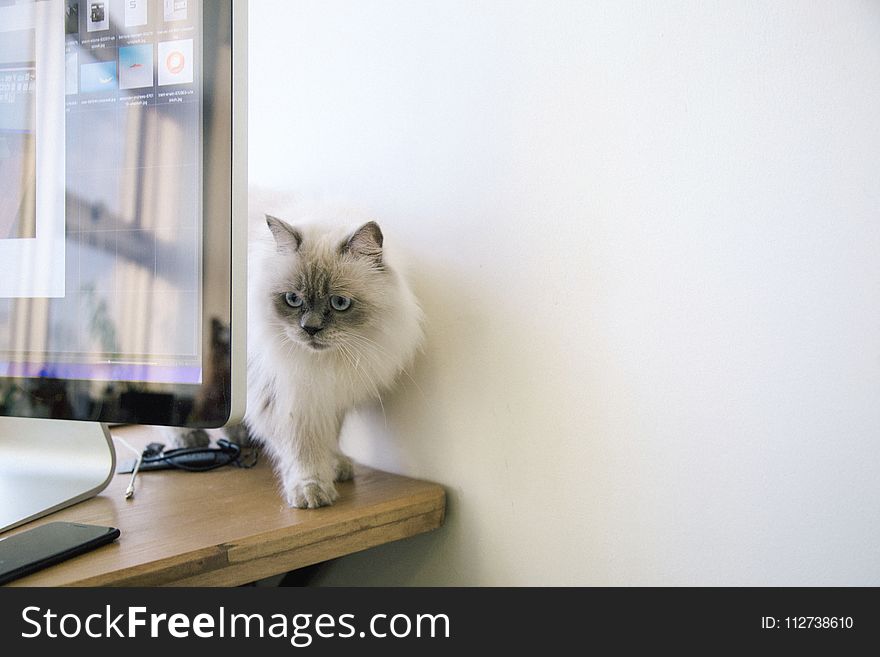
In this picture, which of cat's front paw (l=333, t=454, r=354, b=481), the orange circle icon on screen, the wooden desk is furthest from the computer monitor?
cat's front paw (l=333, t=454, r=354, b=481)

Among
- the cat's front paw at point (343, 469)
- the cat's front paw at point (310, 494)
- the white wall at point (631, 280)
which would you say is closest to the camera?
the white wall at point (631, 280)

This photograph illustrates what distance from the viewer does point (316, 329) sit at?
0.93m

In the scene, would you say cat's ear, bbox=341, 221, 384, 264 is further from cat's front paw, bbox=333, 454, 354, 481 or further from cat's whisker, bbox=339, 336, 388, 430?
cat's front paw, bbox=333, 454, 354, 481

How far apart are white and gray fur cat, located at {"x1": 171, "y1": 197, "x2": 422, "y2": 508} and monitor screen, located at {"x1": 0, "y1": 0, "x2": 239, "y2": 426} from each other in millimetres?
186

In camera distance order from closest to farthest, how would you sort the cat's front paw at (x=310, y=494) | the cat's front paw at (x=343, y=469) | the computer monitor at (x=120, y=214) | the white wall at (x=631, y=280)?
the white wall at (x=631, y=280)
the computer monitor at (x=120, y=214)
the cat's front paw at (x=310, y=494)
the cat's front paw at (x=343, y=469)

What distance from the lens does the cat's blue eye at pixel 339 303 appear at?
96cm

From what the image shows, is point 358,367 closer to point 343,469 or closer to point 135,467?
point 343,469

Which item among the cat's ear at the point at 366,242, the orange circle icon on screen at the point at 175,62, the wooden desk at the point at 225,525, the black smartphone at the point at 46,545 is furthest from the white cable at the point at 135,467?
the orange circle icon on screen at the point at 175,62

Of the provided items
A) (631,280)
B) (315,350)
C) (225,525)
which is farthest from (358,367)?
(631,280)

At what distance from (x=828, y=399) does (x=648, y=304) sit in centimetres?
20

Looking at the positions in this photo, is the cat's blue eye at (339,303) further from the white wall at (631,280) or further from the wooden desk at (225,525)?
the wooden desk at (225,525)

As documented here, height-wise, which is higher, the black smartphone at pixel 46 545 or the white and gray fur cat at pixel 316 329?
the white and gray fur cat at pixel 316 329

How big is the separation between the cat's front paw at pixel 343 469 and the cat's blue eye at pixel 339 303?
22 cm

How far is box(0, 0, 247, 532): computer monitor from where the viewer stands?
75 cm
